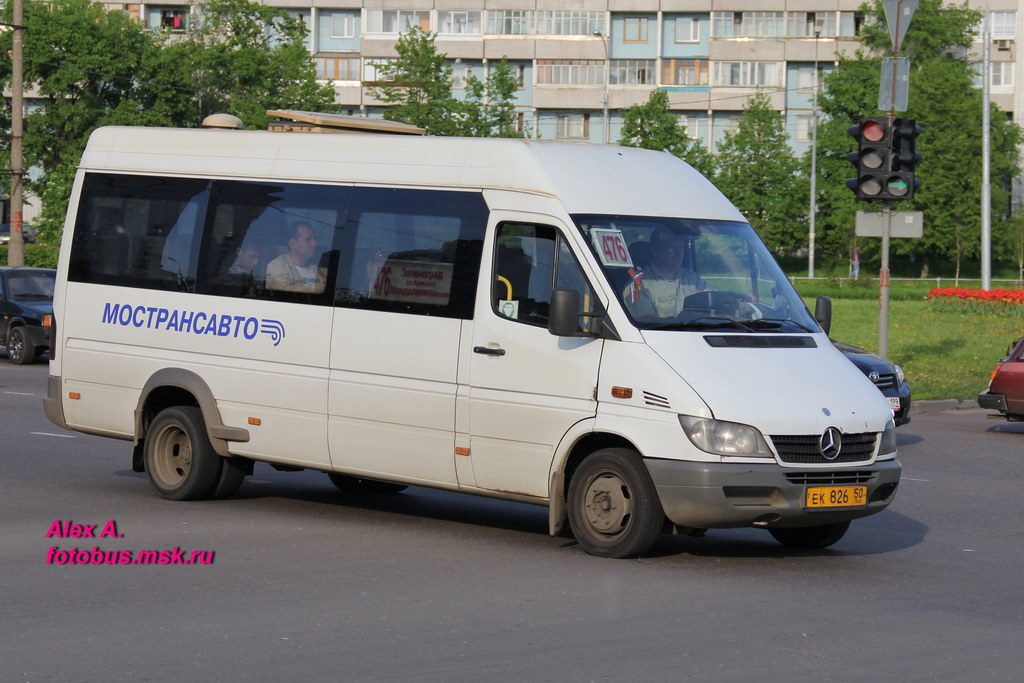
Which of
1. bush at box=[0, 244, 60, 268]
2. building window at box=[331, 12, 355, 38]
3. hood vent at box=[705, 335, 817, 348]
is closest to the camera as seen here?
hood vent at box=[705, 335, 817, 348]

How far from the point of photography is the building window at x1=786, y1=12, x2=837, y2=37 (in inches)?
3743

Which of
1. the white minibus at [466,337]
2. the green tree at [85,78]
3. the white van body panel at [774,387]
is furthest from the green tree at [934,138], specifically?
the white van body panel at [774,387]

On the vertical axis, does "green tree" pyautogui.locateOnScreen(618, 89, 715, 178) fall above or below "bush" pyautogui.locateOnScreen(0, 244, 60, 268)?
above

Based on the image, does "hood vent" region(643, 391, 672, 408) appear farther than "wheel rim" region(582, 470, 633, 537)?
No

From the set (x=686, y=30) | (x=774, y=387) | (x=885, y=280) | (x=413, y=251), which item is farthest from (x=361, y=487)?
(x=686, y=30)

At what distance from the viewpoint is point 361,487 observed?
12.8m

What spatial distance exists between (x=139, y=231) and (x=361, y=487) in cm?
263

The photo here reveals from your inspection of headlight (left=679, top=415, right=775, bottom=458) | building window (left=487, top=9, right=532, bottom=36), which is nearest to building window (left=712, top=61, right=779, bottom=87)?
building window (left=487, top=9, right=532, bottom=36)

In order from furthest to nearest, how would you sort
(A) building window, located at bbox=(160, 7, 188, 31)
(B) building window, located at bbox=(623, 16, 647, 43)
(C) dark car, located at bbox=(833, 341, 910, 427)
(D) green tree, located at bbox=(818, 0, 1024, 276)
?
(A) building window, located at bbox=(160, 7, 188, 31) < (B) building window, located at bbox=(623, 16, 647, 43) < (D) green tree, located at bbox=(818, 0, 1024, 276) < (C) dark car, located at bbox=(833, 341, 910, 427)

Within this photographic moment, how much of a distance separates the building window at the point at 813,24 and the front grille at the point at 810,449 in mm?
88430

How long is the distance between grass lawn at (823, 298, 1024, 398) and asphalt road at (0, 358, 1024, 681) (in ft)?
44.3

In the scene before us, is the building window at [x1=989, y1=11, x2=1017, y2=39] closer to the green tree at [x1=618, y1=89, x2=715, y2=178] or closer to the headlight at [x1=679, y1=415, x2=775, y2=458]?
the green tree at [x1=618, y1=89, x2=715, y2=178]

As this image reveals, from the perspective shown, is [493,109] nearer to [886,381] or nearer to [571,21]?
[571,21]

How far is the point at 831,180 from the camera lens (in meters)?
89.9
